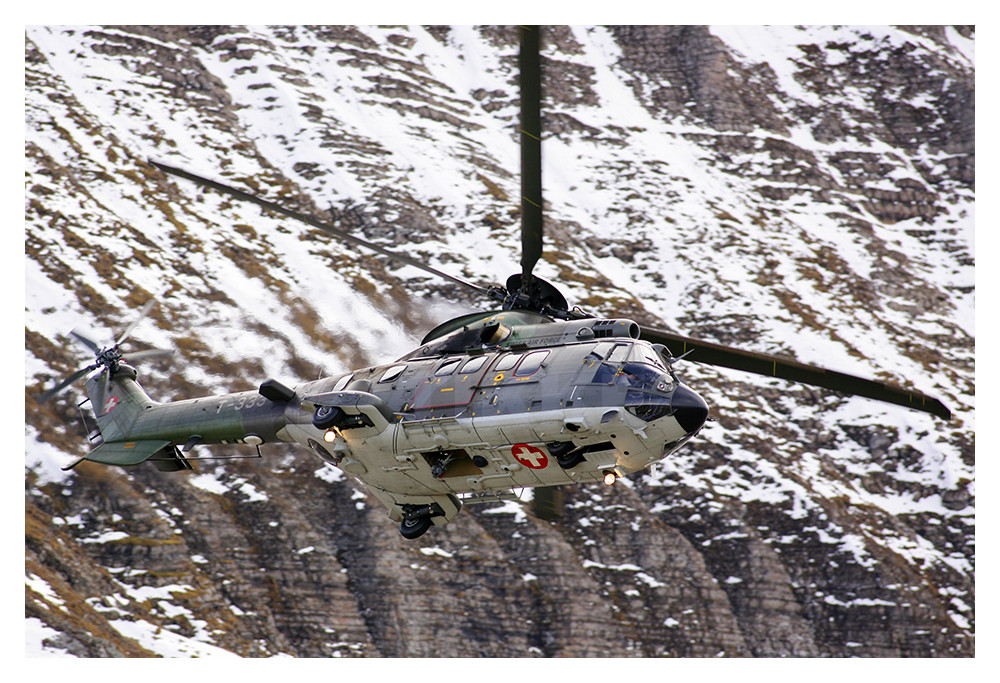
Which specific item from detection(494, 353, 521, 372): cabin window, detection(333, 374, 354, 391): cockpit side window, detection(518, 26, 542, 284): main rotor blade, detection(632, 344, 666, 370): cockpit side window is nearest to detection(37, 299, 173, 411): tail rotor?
detection(333, 374, 354, 391): cockpit side window

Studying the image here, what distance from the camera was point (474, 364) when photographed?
23469 millimetres

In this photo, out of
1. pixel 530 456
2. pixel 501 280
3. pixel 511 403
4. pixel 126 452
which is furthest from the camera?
pixel 501 280

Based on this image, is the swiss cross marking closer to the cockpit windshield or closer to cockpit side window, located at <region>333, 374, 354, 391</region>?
the cockpit windshield

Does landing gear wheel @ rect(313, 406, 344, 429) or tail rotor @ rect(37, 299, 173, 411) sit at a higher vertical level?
landing gear wheel @ rect(313, 406, 344, 429)

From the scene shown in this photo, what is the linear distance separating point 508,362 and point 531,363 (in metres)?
0.50

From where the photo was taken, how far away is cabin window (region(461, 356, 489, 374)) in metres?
23.3

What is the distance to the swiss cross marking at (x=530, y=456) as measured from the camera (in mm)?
22109

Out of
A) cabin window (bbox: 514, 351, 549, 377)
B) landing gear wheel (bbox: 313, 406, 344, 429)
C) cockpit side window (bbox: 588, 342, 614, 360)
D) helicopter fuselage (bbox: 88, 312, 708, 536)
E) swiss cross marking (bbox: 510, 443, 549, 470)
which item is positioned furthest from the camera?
landing gear wheel (bbox: 313, 406, 344, 429)

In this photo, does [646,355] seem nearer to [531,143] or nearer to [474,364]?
[474,364]

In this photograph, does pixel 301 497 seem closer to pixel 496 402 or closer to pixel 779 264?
pixel 496 402

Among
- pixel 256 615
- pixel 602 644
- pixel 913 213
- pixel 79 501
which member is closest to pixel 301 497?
pixel 256 615

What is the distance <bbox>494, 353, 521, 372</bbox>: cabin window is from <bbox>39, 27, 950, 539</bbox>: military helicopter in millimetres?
40

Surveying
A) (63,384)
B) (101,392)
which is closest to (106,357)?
(101,392)

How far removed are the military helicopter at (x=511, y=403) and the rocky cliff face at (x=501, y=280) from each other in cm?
622
